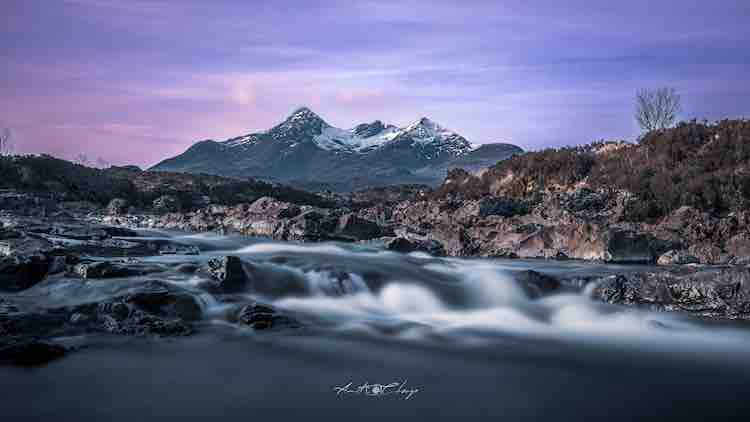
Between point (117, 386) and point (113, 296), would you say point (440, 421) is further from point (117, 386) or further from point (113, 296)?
point (113, 296)

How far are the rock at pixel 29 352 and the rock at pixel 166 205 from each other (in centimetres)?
2924

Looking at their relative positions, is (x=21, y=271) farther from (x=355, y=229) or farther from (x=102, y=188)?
(x=102, y=188)

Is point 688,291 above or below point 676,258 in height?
below

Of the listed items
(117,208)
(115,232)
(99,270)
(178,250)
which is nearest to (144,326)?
(99,270)

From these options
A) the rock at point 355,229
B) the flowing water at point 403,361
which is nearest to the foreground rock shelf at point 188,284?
the flowing water at point 403,361

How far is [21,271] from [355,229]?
46.3 ft

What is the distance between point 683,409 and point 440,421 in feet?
11.1

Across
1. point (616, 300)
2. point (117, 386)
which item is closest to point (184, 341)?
point (117, 386)

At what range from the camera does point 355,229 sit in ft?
81.9

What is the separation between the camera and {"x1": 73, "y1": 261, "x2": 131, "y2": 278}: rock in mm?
12852

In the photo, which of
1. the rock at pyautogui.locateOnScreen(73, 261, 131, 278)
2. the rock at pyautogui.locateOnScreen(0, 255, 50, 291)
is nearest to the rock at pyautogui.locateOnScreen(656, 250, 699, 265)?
the rock at pyautogui.locateOnScreen(73, 261, 131, 278)

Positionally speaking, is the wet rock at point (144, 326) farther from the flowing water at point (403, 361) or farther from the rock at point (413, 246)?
the rock at point (413, 246)

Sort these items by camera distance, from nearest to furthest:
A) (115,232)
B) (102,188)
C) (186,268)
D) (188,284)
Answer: (188,284) → (186,268) → (115,232) → (102,188)

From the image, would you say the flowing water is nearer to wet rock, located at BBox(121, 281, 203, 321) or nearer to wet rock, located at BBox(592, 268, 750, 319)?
wet rock, located at BBox(121, 281, 203, 321)
